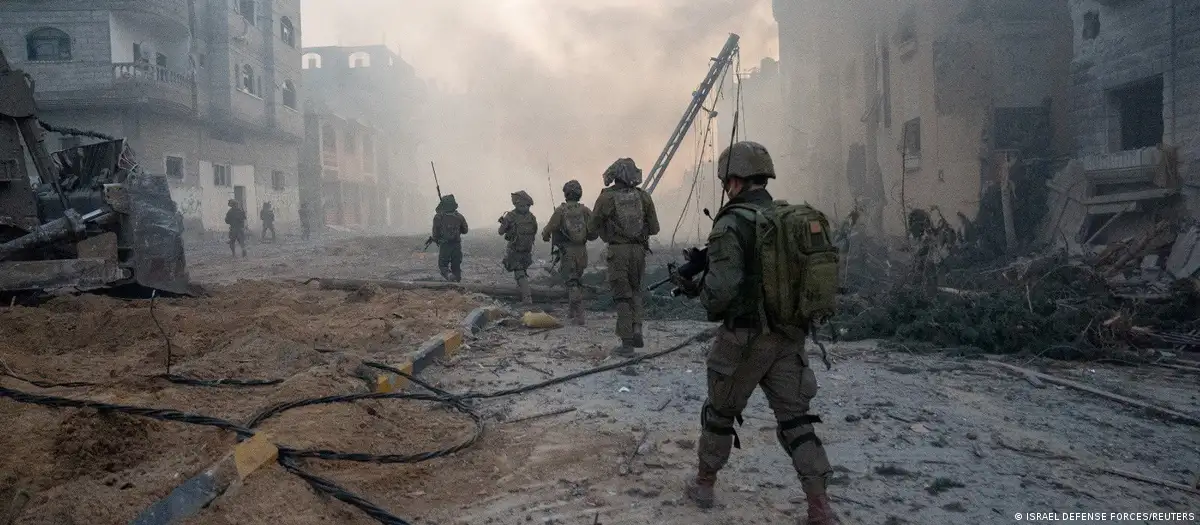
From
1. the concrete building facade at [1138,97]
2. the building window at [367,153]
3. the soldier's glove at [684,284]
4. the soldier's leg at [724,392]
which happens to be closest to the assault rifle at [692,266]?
the soldier's glove at [684,284]

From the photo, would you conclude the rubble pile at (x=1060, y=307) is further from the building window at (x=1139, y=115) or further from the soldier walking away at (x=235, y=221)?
the soldier walking away at (x=235, y=221)

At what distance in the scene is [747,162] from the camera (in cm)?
329

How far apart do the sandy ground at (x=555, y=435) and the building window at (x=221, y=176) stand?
23617 mm

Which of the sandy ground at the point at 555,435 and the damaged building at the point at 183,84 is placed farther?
the damaged building at the point at 183,84

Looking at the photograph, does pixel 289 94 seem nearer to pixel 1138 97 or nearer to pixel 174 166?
pixel 174 166

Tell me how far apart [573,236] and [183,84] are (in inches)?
873

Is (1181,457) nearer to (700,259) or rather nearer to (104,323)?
(700,259)

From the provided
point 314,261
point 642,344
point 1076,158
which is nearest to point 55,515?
point 642,344

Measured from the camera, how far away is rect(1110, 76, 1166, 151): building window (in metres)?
11.1

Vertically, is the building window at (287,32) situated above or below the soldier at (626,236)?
above

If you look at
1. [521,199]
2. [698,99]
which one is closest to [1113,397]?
[521,199]

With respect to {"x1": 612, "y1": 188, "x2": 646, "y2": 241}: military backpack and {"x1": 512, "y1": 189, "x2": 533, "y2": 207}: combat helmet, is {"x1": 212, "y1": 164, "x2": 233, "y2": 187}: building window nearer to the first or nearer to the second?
{"x1": 512, "y1": 189, "x2": 533, "y2": 207}: combat helmet

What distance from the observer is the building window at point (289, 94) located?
34531 mm

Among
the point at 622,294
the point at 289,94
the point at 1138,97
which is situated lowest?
the point at 622,294
